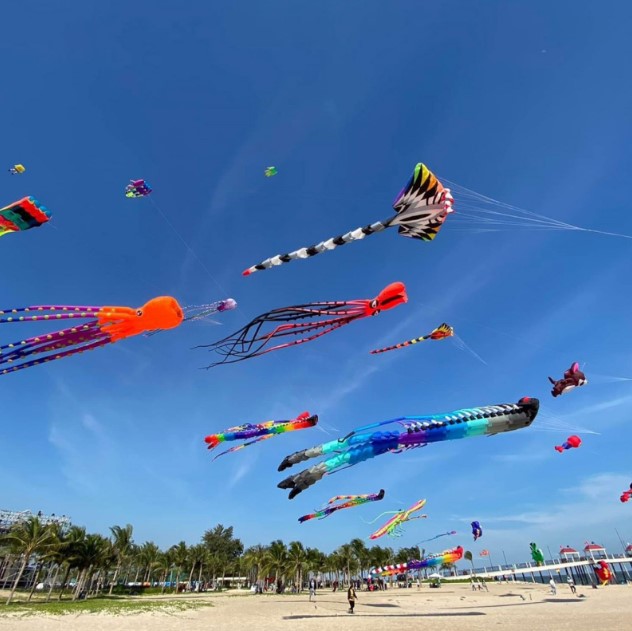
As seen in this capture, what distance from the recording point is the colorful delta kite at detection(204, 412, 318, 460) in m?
28.6

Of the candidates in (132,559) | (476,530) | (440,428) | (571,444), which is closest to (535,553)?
(476,530)

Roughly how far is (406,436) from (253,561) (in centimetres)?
6833

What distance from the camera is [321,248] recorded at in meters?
13.5

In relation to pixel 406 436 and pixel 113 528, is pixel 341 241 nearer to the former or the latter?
pixel 406 436

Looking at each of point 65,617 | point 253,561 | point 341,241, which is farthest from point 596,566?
point 341,241

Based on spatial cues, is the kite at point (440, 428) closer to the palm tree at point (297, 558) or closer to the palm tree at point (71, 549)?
the palm tree at point (71, 549)

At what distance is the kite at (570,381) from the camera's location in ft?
71.6

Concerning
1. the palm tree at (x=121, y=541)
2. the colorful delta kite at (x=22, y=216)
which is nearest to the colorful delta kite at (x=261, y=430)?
the colorful delta kite at (x=22, y=216)

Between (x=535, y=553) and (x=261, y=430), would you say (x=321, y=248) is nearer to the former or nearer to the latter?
(x=261, y=430)

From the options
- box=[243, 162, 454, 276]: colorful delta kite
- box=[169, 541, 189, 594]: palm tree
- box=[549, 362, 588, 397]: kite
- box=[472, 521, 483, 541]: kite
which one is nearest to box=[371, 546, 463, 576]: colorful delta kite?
box=[472, 521, 483, 541]: kite

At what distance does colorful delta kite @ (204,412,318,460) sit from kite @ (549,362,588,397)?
15.3 meters

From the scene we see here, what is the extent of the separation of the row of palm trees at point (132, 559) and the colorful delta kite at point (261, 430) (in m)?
27.8

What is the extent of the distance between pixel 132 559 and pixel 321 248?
77.7 metres

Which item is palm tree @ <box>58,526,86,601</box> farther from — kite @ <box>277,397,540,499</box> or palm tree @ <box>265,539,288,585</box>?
kite @ <box>277,397,540,499</box>
